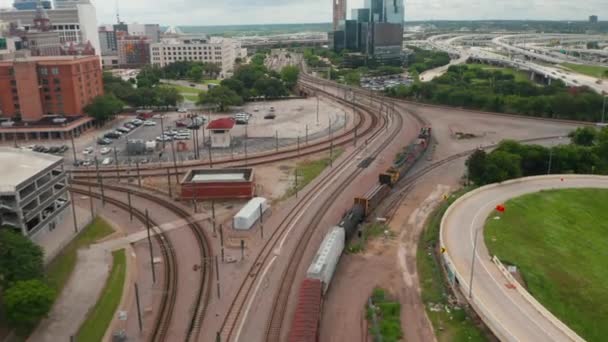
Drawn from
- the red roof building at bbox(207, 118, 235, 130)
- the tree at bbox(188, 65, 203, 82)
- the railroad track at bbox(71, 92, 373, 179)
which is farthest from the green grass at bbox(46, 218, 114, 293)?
the tree at bbox(188, 65, 203, 82)

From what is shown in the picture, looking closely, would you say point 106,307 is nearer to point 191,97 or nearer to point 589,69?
point 191,97

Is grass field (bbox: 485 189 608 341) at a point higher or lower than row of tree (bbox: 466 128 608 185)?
lower

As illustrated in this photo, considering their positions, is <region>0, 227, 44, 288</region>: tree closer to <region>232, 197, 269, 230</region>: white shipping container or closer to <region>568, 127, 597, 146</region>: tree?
<region>232, 197, 269, 230</region>: white shipping container

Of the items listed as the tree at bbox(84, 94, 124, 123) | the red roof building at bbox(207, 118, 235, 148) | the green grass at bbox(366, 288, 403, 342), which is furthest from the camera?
the tree at bbox(84, 94, 124, 123)

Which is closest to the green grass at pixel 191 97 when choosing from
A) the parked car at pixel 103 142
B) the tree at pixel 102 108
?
the tree at pixel 102 108

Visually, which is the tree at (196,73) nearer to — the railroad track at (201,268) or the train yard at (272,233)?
the train yard at (272,233)

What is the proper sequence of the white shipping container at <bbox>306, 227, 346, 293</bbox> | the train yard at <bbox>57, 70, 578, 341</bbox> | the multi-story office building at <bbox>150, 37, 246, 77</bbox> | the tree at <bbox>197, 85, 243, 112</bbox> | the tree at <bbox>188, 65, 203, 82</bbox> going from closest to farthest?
the train yard at <bbox>57, 70, 578, 341</bbox>
the white shipping container at <bbox>306, 227, 346, 293</bbox>
the tree at <bbox>197, 85, 243, 112</bbox>
the tree at <bbox>188, 65, 203, 82</bbox>
the multi-story office building at <bbox>150, 37, 246, 77</bbox>
